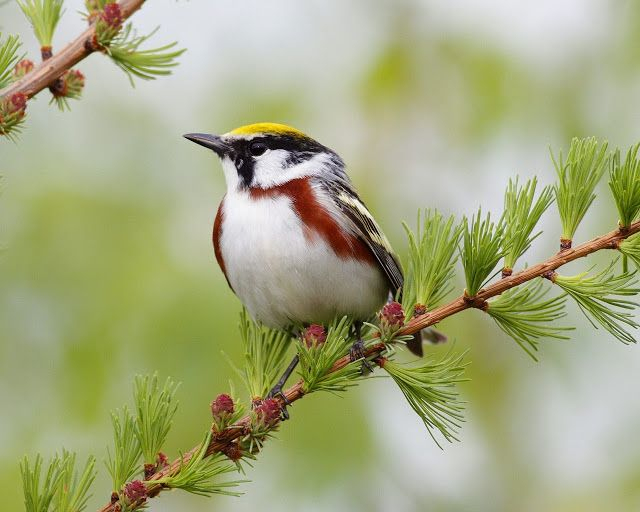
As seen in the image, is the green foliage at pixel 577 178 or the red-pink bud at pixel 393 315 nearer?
the green foliage at pixel 577 178

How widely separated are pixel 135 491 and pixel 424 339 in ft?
7.06

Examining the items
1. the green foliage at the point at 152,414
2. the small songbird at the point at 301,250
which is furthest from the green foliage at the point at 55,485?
the small songbird at the point at 301,250

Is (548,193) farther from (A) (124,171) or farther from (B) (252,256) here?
(A) (124,171)

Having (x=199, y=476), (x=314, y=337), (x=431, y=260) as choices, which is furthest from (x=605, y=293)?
(x=199, y=476)

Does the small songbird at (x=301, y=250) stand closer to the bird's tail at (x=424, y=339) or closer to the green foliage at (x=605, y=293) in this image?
the bird's tail at (x=424, y=339)

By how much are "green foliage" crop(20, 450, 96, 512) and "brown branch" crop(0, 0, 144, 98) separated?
2.89ft

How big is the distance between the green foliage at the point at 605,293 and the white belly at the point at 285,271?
122cm

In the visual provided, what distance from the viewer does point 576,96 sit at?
501cm

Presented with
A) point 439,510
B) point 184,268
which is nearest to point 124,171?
point 184,268

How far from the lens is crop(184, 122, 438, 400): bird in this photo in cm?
320

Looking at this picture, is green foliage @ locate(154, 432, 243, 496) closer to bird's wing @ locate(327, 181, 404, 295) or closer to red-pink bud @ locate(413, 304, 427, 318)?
red-pink bud @ locate(413, 304, 427, 318)

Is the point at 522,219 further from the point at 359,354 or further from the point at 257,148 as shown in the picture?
the point at 257,148

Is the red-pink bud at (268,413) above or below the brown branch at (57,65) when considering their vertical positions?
below

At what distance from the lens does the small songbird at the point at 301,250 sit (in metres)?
3.20
